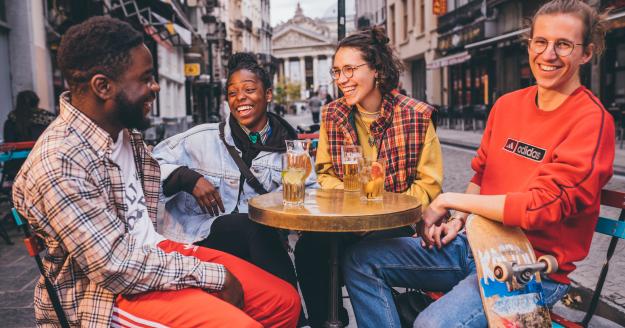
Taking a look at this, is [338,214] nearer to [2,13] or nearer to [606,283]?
[606,283]

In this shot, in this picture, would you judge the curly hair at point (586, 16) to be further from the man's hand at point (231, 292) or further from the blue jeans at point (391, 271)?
the man's hand at point (231, 292)

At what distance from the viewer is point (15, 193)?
176 cm

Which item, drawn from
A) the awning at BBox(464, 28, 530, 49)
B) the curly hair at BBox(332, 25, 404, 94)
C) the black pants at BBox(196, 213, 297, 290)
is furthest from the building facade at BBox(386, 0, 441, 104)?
the black pants at BBox(196, 213, 297, 290)

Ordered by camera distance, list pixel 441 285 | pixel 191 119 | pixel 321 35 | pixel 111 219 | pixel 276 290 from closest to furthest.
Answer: pixel 111 219 < pixel 276 290 < pixel 441 285 < pixel 191 119 < pixel 321 35

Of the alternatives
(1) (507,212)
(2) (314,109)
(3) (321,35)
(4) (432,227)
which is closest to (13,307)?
(4) (432,227)

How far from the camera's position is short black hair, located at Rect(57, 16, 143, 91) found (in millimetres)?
1778

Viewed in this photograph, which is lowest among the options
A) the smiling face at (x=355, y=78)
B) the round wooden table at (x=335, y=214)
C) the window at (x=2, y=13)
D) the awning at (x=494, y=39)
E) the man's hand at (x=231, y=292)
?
the man's hand at (x=231, y=292)

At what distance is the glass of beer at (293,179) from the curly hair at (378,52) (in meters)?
0.76

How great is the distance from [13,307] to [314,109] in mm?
24265

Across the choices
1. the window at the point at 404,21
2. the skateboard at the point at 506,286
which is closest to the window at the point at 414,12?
the window at the point at 404,21

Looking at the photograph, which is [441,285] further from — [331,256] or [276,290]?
[276,290]

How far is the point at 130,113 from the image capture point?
1916 mm

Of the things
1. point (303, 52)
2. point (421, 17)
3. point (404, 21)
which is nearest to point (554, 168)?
point (421, 17)

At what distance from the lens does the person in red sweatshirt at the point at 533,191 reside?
6.21 feet
